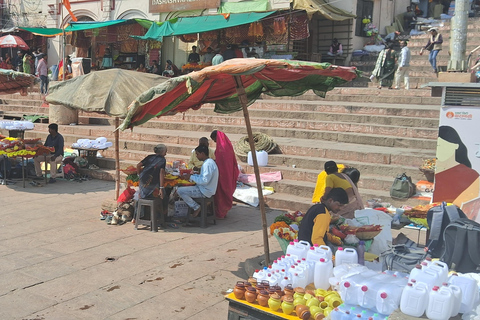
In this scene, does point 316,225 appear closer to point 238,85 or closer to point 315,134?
point 238,85

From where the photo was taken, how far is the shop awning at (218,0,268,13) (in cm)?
1822

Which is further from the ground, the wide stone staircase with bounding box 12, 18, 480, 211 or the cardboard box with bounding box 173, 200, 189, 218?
the wide stone staircase with bounding box 12, 18, 480, 211

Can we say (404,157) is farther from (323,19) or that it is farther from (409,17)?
(409,17)

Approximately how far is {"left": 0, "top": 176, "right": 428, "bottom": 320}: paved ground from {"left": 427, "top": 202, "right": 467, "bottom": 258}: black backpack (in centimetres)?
217

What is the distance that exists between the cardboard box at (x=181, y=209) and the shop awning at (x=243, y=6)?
11.9m

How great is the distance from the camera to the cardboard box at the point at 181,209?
8.05 m

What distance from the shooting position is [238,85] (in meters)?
5.72

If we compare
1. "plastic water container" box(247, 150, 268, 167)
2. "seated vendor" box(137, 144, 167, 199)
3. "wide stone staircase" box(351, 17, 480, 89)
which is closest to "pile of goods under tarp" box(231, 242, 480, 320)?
"seated vendor" box(137, 144, 167, 199)

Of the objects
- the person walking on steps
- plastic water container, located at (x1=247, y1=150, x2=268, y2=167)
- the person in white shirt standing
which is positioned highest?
the person walking on steps

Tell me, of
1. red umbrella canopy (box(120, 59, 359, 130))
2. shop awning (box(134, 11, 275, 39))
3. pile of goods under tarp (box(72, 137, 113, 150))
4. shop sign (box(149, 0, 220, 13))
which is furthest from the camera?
shop sign (box(149, 0, 220, 13))

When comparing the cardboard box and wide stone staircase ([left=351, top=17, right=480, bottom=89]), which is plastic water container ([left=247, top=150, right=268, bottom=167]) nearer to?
the cardboard box

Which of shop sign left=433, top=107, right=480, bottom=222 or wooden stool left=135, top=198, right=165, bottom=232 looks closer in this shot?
shop sign left=433, top=107, right=480, bottom=222

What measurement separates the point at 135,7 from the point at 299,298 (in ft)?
69.6

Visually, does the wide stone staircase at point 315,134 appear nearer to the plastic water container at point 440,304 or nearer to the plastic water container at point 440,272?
the plastic water container at point 440,272
